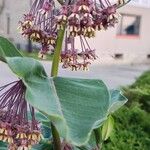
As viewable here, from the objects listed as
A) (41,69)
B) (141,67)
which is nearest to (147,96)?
(41,69)

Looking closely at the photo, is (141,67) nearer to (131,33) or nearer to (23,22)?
(131,33)

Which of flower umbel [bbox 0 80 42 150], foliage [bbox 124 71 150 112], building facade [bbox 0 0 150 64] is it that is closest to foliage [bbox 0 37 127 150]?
flower umbel [bbox 0 80 42 150]

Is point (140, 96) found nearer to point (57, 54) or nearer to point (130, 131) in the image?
point (130, 131)

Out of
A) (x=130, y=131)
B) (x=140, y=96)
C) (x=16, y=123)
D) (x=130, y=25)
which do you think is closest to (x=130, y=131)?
(x=130, y=131)

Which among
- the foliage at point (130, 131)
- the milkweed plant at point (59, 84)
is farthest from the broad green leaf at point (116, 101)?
the foliage at point (130, 131)

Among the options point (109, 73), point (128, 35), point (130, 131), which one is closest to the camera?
point (130, 131)

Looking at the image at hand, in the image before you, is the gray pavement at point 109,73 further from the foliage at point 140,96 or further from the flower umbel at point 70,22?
the flower umbel at point 70,22

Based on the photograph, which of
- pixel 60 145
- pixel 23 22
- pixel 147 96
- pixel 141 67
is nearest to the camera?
pixel 23 22
